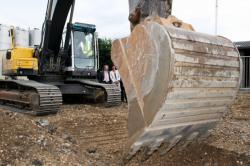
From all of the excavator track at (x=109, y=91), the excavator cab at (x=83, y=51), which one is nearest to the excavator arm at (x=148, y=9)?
the excavator track at (x=109, y=91)

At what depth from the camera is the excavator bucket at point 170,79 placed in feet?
12.7

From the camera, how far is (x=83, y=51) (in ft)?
38.0

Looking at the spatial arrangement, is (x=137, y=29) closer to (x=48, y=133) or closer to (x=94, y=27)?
(x=48, y=133)

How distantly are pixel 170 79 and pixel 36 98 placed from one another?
6.26 m

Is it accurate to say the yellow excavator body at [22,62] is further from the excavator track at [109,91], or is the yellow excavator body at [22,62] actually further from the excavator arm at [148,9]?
the excavator arm at [148,9]

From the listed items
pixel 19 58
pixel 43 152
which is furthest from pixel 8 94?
pixel 43 152

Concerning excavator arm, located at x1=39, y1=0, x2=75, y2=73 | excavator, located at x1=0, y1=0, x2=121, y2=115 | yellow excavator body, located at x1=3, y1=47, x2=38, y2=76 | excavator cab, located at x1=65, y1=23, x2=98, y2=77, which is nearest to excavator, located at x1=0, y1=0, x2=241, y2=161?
excavator arm, located at x1=39, y1=0, x2=75, y2=73

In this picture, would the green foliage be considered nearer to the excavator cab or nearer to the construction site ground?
the excavator cab

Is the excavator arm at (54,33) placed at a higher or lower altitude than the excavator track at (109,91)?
higher

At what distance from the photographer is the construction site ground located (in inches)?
206

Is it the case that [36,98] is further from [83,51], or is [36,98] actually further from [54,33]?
[83,51]

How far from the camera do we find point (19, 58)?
1116 centimetres

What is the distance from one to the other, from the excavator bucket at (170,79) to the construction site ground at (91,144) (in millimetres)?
627

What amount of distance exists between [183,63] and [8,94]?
310 inches
